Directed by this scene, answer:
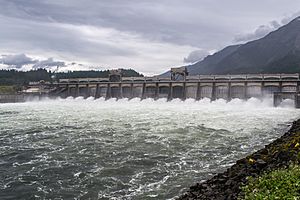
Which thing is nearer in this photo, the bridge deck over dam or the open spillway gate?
the open spillway gate

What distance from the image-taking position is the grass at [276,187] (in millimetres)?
8875

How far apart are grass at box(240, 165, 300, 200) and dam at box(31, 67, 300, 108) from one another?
48577mm

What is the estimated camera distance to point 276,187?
9.62 m

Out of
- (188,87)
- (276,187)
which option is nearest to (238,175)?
(276,187)

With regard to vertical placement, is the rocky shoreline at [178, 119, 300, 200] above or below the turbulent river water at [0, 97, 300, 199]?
above

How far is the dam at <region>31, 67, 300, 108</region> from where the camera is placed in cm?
6309

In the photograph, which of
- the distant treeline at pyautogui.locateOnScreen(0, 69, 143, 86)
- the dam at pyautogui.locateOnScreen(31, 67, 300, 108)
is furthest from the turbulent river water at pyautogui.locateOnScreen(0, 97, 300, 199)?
the distant treeline at pyautogui.locateOnScreen(0, 69, 143, 86)

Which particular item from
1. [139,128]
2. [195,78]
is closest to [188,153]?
[139,128]

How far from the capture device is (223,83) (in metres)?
68.1

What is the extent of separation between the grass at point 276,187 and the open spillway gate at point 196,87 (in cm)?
4858

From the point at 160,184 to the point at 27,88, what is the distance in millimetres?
98822

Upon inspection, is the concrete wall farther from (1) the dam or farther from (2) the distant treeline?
(2) the distant treeline

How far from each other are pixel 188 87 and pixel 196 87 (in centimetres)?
200

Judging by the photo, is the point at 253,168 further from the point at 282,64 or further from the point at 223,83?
the point at 282,64
